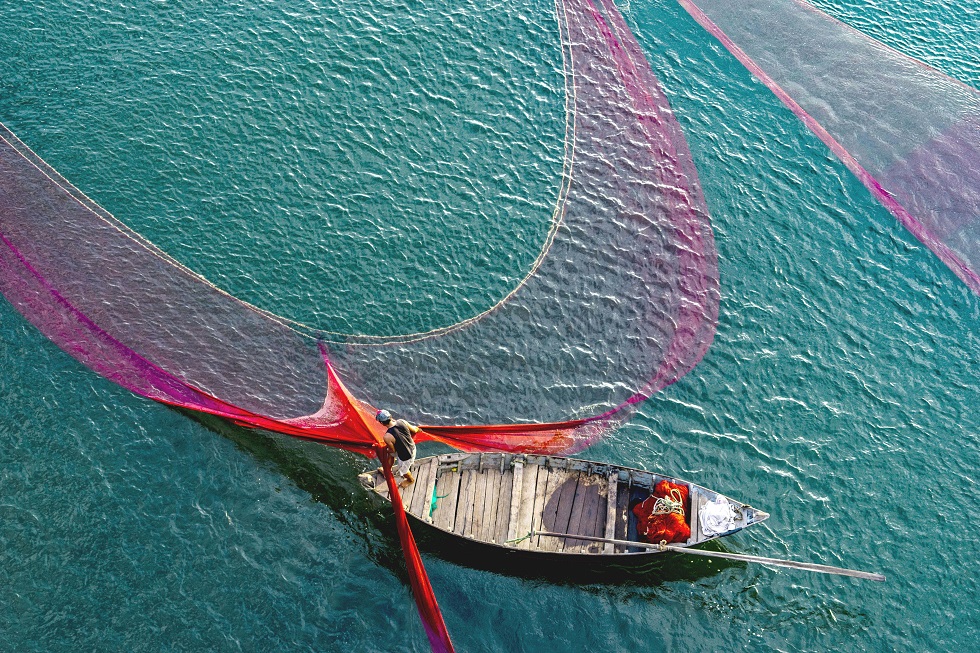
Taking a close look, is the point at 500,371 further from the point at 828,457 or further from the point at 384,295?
the point at 828,457

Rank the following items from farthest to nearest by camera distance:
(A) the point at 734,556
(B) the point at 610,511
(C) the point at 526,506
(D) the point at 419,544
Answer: (D) the point at 419,544 → (C) the point at 526,506 → (B) the point at 610,511 → (A) the point at 734,556

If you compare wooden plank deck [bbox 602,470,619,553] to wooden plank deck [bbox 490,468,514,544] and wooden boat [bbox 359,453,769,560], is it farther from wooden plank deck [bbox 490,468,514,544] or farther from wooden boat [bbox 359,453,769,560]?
wooden plank deck [bbox 490,468,514,544]

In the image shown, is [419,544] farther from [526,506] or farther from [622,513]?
[622,513]

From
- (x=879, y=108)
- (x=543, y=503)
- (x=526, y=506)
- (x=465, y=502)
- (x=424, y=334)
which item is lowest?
(x=465, y=502)

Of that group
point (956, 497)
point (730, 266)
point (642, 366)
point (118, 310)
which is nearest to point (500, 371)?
point (642, 366)

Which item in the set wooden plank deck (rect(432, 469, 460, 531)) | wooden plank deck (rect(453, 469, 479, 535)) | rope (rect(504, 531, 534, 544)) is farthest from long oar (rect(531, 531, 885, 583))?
wooden plank deck (rect(432, 469, 460, 531))

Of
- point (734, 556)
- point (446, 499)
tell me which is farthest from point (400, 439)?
point (734, 556)

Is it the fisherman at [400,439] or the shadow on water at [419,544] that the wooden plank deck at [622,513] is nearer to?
the shadow on water at [419,544]
